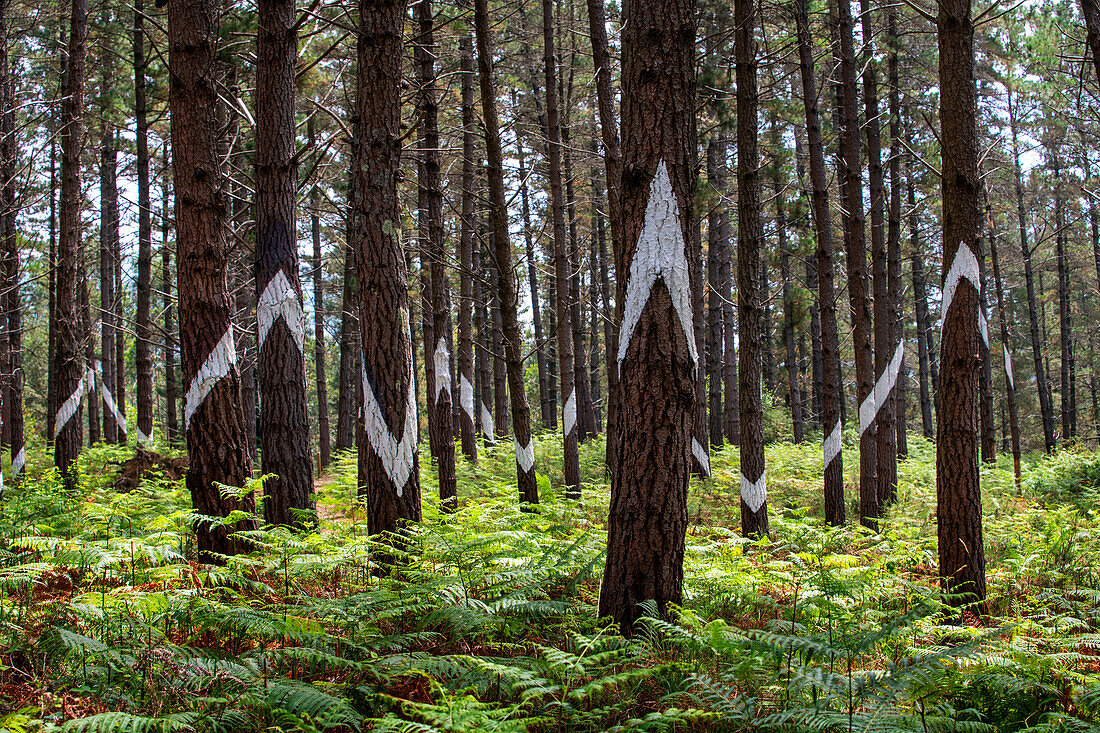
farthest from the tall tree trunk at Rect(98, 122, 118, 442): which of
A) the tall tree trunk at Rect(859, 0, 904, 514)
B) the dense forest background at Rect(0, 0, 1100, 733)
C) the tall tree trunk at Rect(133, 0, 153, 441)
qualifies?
the tall tree trunk at Rect(859, 0, 904, 514)

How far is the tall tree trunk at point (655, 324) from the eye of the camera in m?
4.01

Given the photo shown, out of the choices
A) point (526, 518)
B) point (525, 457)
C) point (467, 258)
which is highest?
point (467, 258)

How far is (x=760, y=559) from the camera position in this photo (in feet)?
21.8

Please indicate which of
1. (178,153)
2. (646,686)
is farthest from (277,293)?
(646,686)

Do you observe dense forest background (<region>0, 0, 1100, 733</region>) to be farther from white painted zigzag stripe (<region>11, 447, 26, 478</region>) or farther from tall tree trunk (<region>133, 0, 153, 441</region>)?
white painted zigzag stripe (<region>11, 447, 26, 478</region>)

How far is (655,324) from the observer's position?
4.05m

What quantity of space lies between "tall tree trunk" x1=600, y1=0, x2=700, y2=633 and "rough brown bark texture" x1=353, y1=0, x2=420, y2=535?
7.23 feet

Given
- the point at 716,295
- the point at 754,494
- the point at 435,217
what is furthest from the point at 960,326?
the point at 716,295

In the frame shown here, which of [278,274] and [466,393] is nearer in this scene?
[278,274]

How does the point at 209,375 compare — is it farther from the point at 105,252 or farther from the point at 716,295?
the point at 105,252

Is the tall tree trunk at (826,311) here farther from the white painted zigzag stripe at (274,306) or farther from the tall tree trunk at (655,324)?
the white painted zigzag stripe at (274,306)

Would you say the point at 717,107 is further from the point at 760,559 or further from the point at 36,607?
the point at 36,607

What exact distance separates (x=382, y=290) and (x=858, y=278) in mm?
7477

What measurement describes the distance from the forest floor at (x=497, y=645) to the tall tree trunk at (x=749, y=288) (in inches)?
59.0
